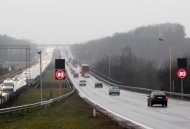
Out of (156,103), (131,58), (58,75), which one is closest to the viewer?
(58,75)

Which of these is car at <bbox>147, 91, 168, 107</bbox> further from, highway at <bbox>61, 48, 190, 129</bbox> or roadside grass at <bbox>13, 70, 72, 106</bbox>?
roadside grass at <bbox>13, 70, 72, 106</bbox>

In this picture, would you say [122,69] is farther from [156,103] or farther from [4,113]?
[4,113]

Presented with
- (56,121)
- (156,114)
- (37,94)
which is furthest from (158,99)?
(37,94)

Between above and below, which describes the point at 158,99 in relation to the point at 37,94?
above

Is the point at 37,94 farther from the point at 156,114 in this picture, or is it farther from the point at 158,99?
the point at 156,114

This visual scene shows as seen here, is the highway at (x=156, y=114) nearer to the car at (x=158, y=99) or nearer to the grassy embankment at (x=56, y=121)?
the car at (x=158, y=99)

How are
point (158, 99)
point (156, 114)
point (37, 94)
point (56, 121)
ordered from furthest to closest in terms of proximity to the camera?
1. point (37, 94)
2. point (158, 99)
3. point (156, 114)
4. point (56, 121)

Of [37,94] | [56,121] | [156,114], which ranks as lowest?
[37,94]

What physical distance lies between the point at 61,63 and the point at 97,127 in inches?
877

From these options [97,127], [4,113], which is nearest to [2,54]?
[4,113]

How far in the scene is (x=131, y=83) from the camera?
501 feet

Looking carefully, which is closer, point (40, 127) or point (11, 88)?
point (40, 127)

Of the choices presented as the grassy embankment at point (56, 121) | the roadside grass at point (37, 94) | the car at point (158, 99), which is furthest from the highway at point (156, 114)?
the roadside grass at point (37, 94)

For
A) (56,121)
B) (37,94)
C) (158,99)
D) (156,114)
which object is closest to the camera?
(56,121)
